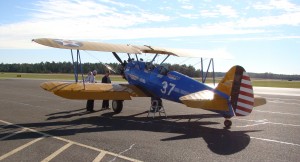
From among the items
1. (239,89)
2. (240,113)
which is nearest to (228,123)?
(240,113)

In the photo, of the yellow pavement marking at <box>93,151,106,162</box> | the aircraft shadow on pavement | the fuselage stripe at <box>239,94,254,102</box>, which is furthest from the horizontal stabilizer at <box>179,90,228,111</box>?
the yellow pavement marking at <box>93,151,106,162</box>

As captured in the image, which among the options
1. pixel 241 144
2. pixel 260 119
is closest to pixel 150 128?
pixel 241 144

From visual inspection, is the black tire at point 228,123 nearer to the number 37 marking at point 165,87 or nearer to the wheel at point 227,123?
the wheel at point 227,123

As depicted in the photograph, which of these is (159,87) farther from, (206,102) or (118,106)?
(206,102)

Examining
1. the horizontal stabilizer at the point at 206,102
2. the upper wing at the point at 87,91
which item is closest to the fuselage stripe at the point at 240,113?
the horizontal stabilizer at the point at 206,102

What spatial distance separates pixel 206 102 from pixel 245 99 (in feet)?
4.46

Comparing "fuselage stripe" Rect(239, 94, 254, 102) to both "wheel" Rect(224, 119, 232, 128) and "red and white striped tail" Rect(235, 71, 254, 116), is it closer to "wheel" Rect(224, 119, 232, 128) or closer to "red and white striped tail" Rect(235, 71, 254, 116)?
"red and white striped tail" Rect(235, 71, 254, 116)

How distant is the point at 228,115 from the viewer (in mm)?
11844

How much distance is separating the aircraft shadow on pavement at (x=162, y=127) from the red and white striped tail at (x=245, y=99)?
71cm

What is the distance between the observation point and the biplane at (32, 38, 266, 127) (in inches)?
448

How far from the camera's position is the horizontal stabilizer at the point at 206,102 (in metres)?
11.1

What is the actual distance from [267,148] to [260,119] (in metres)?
5.90

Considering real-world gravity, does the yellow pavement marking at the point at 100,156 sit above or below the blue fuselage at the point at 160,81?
below

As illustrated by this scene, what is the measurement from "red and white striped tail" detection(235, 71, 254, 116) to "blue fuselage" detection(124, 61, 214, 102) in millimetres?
1146
